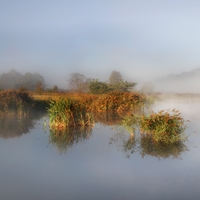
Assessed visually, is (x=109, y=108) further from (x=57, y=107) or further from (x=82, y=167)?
(x=82, y=167)

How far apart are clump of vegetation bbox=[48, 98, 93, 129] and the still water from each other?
1729 mm

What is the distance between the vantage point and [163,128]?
831 centimetres

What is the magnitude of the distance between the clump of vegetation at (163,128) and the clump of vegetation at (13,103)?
8518 mm

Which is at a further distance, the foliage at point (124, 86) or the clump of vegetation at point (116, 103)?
the foliage at point (124, 86)

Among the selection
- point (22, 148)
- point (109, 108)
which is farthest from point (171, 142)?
→ point (109, 108)

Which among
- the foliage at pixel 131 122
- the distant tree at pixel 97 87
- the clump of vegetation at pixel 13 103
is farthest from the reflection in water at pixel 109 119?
the distant tree at pixel 97 87

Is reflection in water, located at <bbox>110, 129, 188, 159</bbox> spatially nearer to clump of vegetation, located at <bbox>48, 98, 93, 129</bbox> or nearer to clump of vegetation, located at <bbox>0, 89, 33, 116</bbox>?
clump of vegetation, located at <bbox>48, 98, 93, 129</bbox>

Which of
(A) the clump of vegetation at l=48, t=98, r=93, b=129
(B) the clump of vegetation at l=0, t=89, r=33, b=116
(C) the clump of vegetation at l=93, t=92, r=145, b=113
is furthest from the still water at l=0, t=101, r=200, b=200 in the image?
(C) the clump of vegetation at l=93, t=92, r=145, b=113

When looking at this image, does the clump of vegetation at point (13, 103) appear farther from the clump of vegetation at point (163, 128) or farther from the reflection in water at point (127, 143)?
the clump of vegetation at point (163, 128)

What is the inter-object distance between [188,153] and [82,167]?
272cm

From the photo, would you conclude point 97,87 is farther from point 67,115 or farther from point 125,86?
point 67,115

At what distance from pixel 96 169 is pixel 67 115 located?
5317mm

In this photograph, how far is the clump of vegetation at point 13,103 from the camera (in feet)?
50.3

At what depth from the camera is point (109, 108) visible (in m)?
18.2
